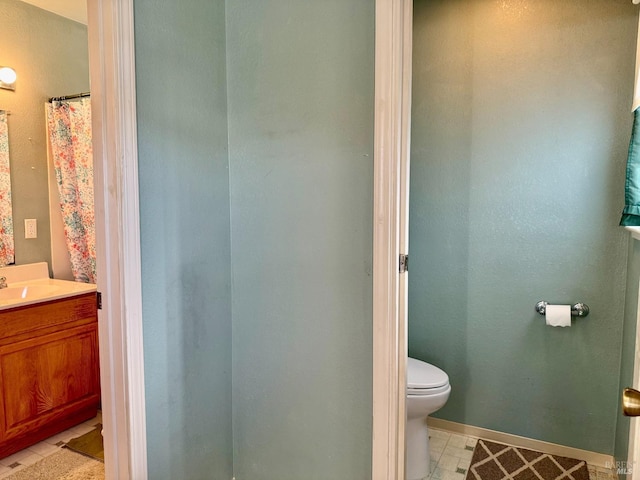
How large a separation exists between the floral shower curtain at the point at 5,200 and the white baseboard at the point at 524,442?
2.71m

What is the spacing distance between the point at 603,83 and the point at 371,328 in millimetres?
1653

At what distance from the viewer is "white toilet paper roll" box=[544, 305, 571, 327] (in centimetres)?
205

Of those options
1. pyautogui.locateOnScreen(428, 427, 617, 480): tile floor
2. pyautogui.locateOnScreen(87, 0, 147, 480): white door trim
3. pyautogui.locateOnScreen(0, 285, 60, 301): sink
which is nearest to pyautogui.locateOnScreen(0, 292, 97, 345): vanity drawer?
pyautogui.locateOnScreen(0, 285, 60, 301): sink

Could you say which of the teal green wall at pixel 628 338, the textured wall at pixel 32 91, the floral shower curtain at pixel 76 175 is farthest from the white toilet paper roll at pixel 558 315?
the textured wall at pixel 32 91

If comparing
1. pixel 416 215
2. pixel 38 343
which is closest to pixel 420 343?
pixel 416 215

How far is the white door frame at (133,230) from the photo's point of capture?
49.7 inches

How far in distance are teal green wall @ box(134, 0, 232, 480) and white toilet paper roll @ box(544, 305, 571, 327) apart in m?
1.57

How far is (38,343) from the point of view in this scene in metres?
2.19

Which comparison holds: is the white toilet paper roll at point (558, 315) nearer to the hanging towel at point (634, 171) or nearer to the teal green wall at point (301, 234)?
the hanging towel at point (634, 171)

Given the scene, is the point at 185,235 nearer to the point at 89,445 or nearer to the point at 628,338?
the point at 89,445

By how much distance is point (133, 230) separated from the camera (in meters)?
1.30

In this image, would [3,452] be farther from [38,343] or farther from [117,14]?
[117,14]

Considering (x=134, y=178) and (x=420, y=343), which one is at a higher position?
(x=134, y=178)

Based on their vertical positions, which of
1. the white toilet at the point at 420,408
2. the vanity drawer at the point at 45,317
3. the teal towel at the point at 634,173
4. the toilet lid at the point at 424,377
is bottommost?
the white toilet at the point at 420,408
